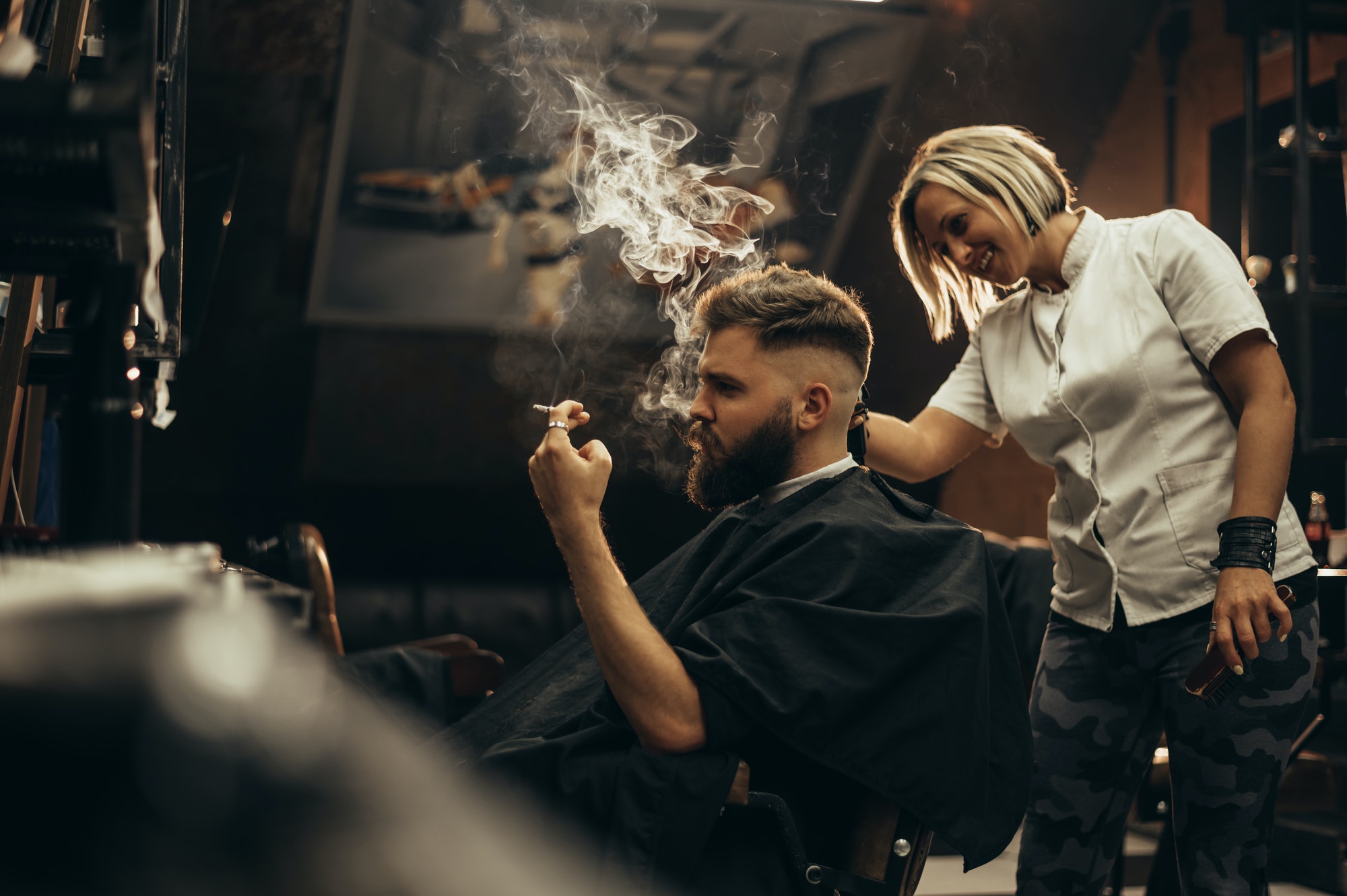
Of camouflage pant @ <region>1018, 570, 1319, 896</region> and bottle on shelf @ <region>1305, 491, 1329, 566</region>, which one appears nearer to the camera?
camouflage pant @ <region>1018, 570, 1319, 896</region>

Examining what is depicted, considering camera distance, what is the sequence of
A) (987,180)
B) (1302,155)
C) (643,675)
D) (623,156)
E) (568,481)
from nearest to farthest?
1. (643,675)
2. (568,481)
3. (987,180)
4. (1302,155)
5. (623,156)

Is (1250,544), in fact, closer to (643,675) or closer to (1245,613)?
(1245,613)

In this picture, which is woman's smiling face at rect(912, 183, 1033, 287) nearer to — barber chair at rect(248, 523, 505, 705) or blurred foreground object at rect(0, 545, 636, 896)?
barber chair at rect(248, 523, 505, 705)

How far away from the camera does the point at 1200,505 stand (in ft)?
5.13

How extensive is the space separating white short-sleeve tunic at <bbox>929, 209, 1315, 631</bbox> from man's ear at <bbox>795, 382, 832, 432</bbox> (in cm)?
45

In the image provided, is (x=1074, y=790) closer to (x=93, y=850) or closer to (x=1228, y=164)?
(x=93, y=850)

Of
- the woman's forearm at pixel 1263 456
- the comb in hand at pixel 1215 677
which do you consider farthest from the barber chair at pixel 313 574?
the woman's forearm at pixel 1263 456

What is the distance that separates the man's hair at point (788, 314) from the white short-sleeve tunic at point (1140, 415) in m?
0.38

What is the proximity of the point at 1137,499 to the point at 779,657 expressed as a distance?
0.74 meters

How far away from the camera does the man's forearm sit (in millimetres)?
1188

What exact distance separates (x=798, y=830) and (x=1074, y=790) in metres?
0.61

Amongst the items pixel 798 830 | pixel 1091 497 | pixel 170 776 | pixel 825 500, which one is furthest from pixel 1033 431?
pixel 170 776

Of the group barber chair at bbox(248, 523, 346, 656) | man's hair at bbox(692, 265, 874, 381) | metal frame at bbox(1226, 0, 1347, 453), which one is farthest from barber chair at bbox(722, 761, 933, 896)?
metal frame at bbox(1226, 0, 1347, 453)

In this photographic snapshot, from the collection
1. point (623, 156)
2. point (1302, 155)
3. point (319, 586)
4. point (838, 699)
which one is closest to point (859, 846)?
point (838, 699)
